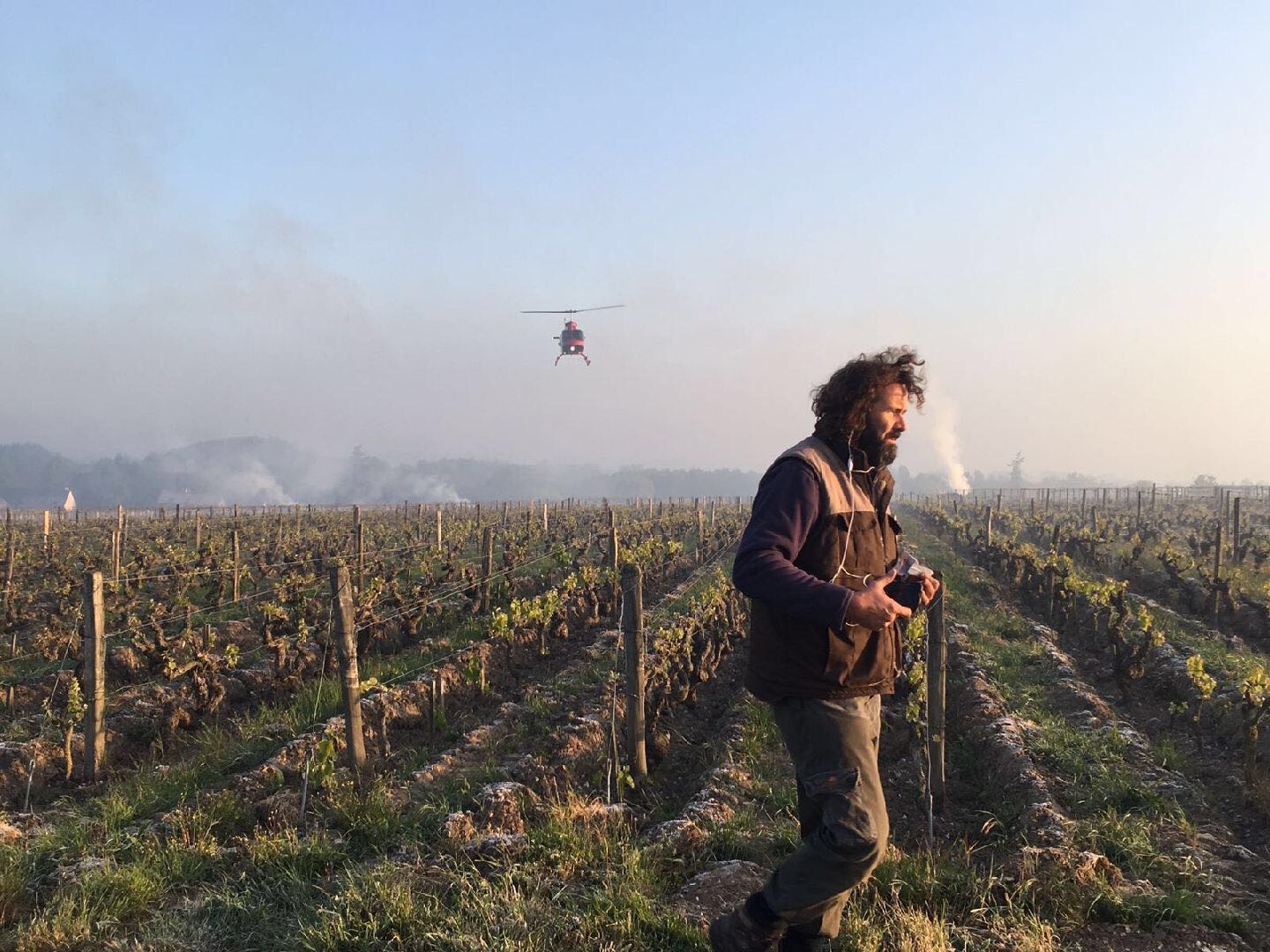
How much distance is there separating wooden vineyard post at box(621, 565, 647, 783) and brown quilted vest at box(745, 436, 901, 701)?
10.5 feet

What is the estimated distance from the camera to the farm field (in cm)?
319

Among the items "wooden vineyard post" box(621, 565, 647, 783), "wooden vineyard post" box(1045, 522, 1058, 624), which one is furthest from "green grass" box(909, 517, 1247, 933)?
"wooden vineyard post" box(621, 565, 647, 783)

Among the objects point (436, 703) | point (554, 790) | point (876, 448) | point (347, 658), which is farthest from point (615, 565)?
point (876, 448)

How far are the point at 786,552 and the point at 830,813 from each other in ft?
2.79

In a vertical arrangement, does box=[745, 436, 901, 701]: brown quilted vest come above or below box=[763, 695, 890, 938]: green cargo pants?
above

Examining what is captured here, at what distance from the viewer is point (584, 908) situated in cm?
317

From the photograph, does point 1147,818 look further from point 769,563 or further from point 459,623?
point 459,623

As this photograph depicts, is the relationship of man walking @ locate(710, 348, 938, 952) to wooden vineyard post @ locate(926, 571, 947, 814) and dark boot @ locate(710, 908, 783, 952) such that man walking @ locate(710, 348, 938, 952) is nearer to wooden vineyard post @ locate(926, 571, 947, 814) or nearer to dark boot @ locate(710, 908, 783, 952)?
dark boot @ locate(710, 908, 783, 952)

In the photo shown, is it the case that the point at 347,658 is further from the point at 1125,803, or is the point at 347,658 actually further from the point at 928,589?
the point at 1125,803

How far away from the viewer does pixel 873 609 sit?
2.37m

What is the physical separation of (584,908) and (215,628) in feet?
34.5

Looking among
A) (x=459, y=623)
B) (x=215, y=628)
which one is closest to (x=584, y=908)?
(x=459, y=623)

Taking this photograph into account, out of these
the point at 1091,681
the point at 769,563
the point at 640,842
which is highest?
the point at 769,563

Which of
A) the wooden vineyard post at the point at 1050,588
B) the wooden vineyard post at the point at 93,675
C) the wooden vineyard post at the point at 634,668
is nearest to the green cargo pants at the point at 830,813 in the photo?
the wooden vineyard post at the point at 634,668
